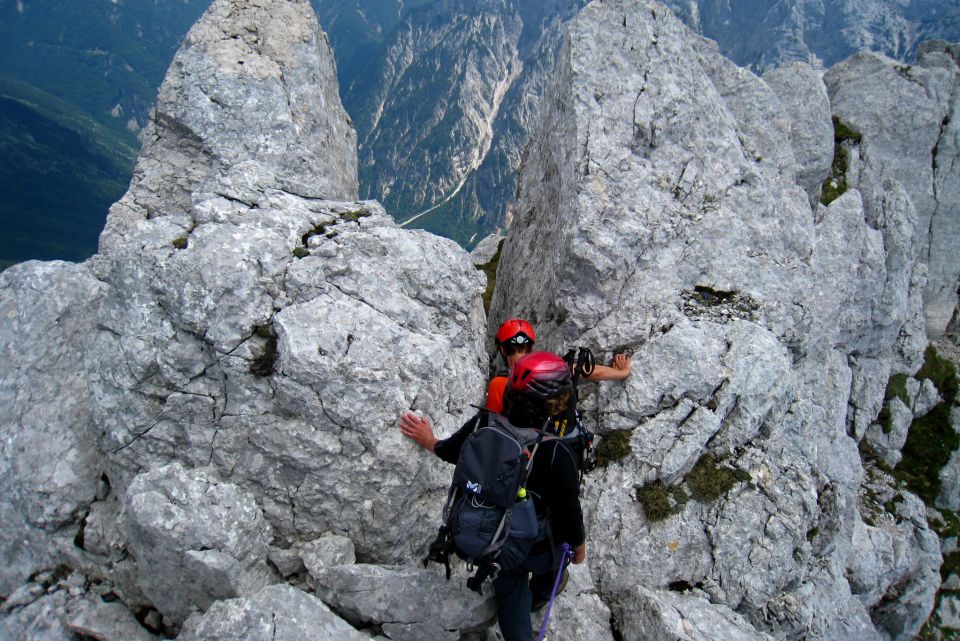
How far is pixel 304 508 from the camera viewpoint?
11.7 metres

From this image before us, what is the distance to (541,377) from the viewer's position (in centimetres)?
788

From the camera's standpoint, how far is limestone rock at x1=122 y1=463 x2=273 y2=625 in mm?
10383

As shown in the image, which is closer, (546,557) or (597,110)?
(546,557)

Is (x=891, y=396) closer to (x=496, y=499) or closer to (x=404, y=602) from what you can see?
(x=404, y=602)

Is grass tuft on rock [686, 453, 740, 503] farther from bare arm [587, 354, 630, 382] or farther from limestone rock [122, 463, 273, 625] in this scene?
limestone rock [122, 463, 273, 625]

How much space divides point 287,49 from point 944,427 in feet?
167

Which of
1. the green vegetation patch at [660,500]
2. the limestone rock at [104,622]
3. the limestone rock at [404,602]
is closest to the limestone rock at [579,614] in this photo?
the limestone rock at [404,602]

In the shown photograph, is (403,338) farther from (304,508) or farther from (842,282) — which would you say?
(842,282)

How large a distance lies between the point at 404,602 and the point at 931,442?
45590 millimetres

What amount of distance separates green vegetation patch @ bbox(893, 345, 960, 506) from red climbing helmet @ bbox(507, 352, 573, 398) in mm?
40484

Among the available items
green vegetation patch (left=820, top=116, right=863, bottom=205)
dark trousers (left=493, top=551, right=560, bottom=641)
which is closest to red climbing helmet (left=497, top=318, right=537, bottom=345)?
dark trousers (left=493, top=551, right=560, bottom=641)

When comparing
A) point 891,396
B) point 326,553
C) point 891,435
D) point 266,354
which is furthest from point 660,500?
point 891,396

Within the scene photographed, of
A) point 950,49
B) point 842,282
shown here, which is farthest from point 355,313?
point 950,49

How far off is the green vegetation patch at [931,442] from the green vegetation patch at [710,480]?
3177 cm
